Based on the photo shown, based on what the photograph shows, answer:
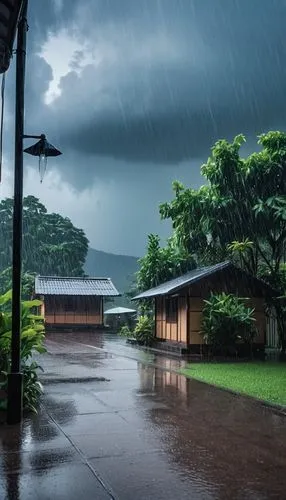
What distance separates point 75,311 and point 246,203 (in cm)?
2215

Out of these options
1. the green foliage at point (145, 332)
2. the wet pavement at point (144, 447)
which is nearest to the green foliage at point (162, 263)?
the green foliage at point (145, 332)

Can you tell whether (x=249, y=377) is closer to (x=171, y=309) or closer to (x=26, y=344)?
(x=26, y=344)

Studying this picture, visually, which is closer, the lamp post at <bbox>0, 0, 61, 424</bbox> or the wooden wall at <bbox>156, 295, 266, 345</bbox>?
the lamp post at <bbox>0, 0, 61, 424</bbox>

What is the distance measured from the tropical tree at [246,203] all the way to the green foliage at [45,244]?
32.5 meters

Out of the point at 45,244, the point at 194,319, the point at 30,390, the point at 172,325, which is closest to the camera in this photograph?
the point at 30,390

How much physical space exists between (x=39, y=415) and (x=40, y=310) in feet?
109

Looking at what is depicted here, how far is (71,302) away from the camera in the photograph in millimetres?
39000

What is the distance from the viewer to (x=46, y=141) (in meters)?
7.48

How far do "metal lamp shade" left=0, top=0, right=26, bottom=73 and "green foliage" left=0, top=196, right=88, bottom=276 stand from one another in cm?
4708

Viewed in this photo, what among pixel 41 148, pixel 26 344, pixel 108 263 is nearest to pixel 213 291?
pixel 26 344

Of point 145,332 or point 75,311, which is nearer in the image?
point 145,332

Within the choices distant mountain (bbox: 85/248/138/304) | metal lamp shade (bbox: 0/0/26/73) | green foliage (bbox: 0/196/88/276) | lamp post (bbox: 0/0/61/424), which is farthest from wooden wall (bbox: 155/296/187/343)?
distant mountain (bbox: 85/248/138/304)

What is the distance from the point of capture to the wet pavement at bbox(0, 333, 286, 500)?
4480 millimetres

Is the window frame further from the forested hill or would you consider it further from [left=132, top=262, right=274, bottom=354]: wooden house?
the forested hill
